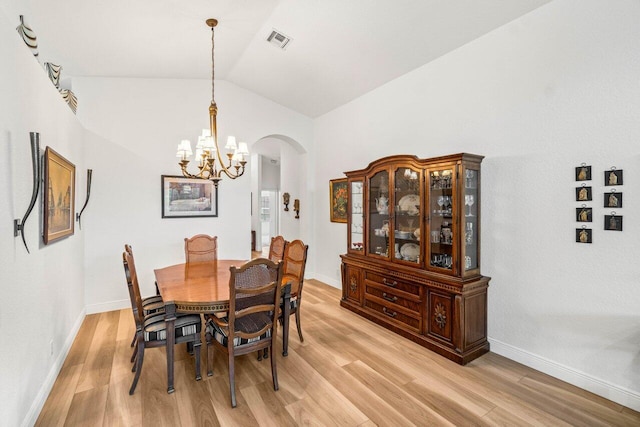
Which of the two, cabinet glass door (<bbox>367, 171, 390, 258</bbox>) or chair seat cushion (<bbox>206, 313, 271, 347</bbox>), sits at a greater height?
cabinet glass door (<bbox>367, 171, 390, 258</bbox>)

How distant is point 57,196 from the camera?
2674 mm

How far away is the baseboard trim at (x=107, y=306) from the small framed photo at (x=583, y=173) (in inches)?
207

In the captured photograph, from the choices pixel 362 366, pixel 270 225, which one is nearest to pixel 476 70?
pixel 362 366

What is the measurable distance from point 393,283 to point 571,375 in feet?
5.38

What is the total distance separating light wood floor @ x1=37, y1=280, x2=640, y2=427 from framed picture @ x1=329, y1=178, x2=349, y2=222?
7.58 ft

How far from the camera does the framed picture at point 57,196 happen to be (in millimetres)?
2332

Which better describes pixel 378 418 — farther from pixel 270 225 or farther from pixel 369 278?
pixel 270 225

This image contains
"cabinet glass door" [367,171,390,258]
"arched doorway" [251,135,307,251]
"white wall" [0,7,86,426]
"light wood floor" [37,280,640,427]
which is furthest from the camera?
"arched doorway" [251,135,307,251]

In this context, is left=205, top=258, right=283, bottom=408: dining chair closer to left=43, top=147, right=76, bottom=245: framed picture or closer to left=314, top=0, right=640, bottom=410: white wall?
left=43, top=147, right=76, bottom=245: framed picture

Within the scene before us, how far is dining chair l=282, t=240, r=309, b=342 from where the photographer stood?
3.18m

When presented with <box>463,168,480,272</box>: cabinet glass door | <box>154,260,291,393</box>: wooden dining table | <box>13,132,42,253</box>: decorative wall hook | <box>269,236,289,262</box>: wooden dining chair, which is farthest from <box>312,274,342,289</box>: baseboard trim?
<box>13,132,42,253</box>: decorative wall hook

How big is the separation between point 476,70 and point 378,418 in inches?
125

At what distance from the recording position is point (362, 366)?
2801 mm

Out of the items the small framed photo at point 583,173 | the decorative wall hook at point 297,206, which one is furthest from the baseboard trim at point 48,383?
the small framed photo at point 583,173
